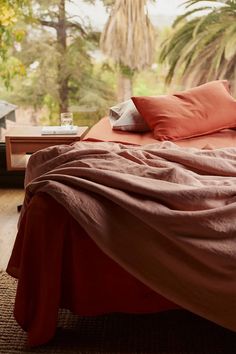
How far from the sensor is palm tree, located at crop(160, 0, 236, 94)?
3.52 m

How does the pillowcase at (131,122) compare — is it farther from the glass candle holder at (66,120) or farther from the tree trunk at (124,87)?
the tree trunk at (124,87)

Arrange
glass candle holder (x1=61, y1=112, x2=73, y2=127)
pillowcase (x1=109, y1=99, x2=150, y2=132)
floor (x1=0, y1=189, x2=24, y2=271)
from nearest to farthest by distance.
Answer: floor (x1=0, y1=189, x2=24, y2=271) < pillowcase (x1=109, y1=99, x2=150, y2=132) < glass candle holder (x1=61, y1=112, x2=73, y2=127)

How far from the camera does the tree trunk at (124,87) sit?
368 cm

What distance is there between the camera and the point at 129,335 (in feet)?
5.66

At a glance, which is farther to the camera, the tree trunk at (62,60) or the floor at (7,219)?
the tree trunk at (62,60)

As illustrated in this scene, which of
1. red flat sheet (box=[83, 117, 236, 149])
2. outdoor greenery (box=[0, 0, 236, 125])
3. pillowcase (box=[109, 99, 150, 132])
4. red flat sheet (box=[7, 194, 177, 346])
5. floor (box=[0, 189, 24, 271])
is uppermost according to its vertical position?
outdoor greenery (box=[0, 0, 236, 125])

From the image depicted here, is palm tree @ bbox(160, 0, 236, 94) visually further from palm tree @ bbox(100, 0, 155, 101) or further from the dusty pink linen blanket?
the dusty pink linen blanket

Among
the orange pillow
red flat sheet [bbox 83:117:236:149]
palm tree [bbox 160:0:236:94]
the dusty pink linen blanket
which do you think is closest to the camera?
the dusty pink linen blanket

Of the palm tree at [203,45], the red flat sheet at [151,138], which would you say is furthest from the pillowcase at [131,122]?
the palm tree at [203,45]

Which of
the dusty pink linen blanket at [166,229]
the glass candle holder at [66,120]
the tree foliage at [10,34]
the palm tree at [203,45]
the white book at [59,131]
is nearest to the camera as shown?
the dusty pink linen blanket at [166,229]

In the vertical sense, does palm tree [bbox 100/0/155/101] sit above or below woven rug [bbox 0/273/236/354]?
above

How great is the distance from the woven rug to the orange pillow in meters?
1.17

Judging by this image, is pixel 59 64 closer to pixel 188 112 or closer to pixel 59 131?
pixel 59 131

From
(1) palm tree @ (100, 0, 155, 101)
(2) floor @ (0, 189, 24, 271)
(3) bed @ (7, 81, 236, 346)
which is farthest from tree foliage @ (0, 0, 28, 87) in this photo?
(3) bed @ (7, 81, 236, 346)
